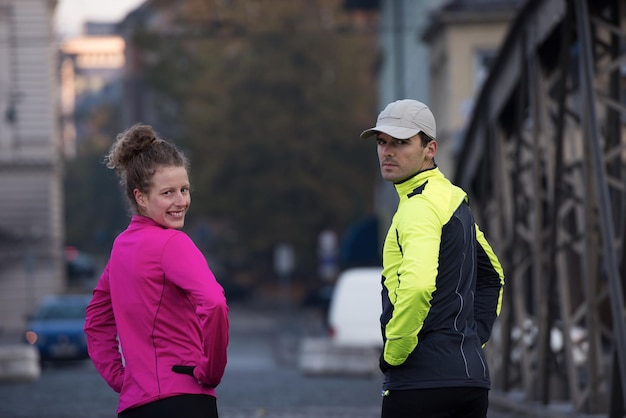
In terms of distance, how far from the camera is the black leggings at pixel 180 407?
530 centimetres

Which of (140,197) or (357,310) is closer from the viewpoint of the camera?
(140,197)

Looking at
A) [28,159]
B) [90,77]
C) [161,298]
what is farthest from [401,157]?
[90,77]

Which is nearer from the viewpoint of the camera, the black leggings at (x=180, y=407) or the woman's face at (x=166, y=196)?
the black leggings at (x=180, y=407)

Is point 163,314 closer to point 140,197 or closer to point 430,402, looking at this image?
point 140,197

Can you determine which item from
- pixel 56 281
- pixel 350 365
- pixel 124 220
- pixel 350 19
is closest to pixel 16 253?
pixel 56 281

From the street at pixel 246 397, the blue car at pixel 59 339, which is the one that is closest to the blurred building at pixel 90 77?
the blue car at pixel 59 339

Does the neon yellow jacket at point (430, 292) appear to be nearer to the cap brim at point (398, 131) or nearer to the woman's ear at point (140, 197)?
the cap brim at point (398, 131)

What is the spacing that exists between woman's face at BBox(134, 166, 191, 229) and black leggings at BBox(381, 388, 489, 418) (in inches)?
37.2

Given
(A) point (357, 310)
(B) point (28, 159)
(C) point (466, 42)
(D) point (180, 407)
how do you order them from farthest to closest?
(B) point (28, 159)
(C) point (466, 42)
(A) point (357, 310)
(D) point (180, 407)

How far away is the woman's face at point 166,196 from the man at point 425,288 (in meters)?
0.71

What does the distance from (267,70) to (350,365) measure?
123 ft

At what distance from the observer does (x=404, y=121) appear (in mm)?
5715

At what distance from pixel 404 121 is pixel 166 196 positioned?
2.84 feet

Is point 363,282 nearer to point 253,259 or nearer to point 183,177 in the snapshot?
point 183,177
